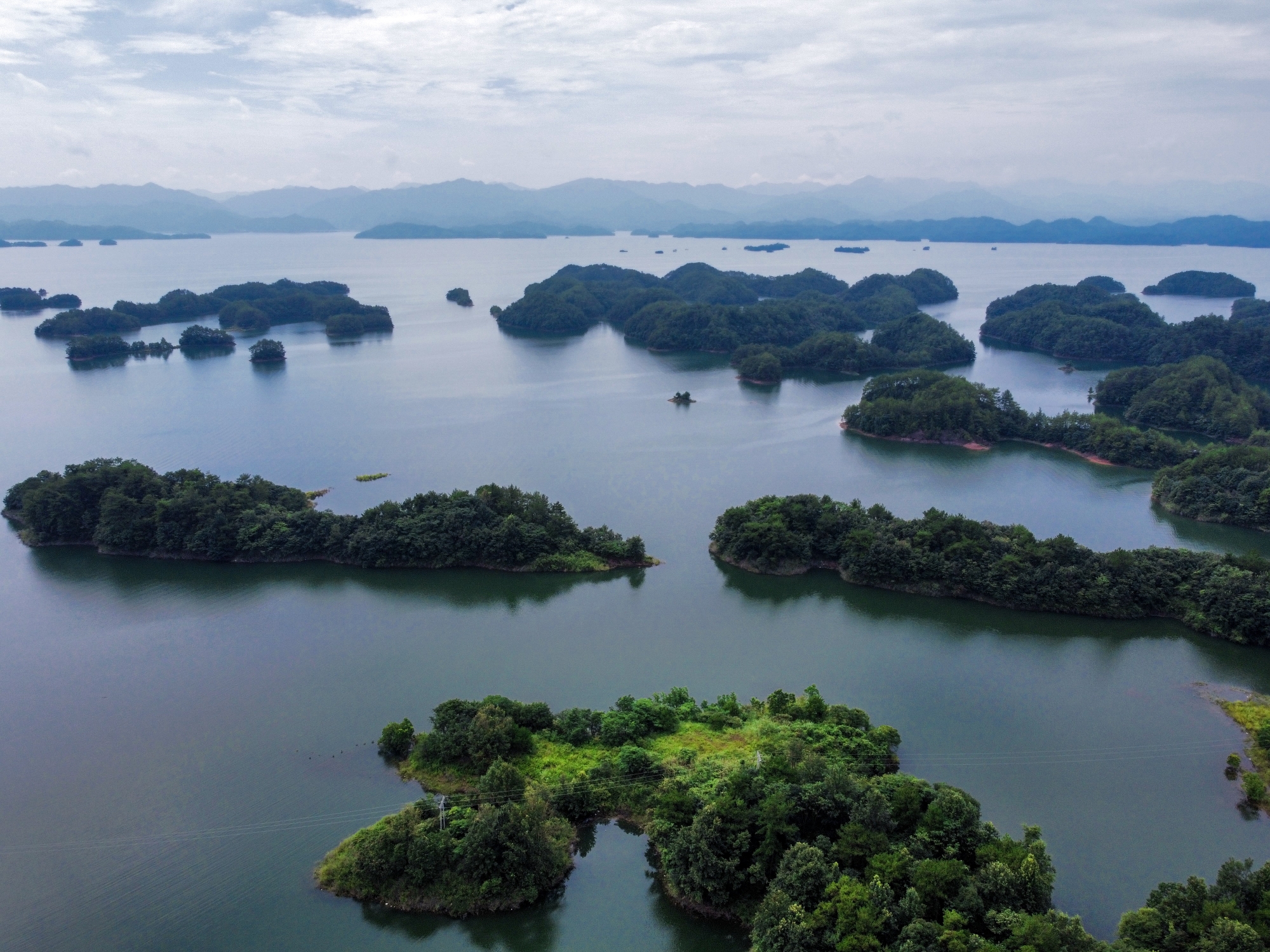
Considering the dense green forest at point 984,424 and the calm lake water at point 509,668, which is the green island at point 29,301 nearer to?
the calm lake water at point 509,668

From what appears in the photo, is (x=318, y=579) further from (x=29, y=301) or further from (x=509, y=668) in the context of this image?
(x=29, y=301)

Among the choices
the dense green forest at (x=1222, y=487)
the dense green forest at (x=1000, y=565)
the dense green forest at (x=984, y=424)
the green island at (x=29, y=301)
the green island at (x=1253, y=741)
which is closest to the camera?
the green island at (x=1253, y=741)

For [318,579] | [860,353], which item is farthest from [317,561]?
[860,353]

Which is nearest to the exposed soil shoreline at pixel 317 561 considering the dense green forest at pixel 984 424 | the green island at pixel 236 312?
the dense green forest at pixel 984 424

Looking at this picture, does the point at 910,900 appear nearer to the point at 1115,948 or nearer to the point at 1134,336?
the point at 1115,948

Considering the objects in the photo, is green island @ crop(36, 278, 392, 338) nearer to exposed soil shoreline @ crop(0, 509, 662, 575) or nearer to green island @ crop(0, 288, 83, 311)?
green island @ crop(0, 288, 83, 311)

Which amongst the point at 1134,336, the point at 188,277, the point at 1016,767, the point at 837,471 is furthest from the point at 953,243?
the point at 1016,767
